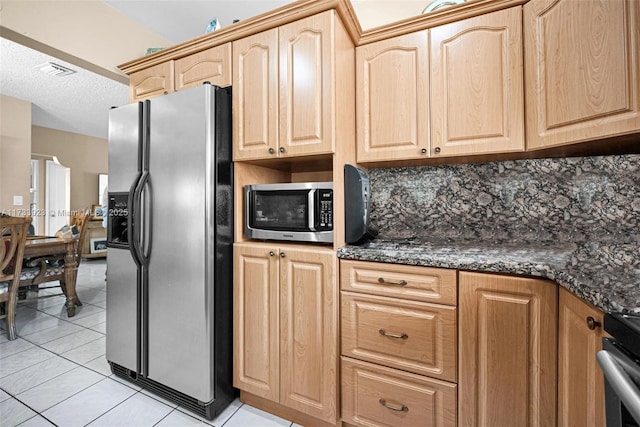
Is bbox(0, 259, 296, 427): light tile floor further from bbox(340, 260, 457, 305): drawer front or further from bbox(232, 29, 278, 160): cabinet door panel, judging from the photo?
bbox(232, 29, 278, 160): cabinet door panel

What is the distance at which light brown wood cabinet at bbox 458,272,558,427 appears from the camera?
3.35ft

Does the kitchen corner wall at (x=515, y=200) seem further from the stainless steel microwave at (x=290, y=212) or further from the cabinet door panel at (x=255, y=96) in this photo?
the cabinet door panel at (x=255, y=96)

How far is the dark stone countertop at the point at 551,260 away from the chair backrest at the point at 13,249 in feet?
8.93

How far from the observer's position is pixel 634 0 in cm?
103

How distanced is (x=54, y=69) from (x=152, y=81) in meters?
2.54

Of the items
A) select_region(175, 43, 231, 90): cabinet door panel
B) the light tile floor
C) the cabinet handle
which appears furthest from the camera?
select_region(175, 43, 231, 90): cabinet door panel

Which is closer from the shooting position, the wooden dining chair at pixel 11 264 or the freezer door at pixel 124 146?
the freezer door at pixel 124 146

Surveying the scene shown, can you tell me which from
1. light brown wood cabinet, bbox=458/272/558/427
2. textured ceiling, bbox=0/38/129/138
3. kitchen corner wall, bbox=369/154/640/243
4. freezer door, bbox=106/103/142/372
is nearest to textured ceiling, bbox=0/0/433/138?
textured ceiling, bbox=0/38/129/138

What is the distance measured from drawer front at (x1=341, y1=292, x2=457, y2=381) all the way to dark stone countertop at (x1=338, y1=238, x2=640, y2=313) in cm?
20

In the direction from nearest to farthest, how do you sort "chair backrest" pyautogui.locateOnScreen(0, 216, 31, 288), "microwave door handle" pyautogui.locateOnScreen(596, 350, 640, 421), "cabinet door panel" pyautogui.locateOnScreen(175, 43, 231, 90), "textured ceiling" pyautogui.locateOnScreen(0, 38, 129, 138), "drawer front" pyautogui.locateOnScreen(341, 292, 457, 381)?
1. "microwave door handle" pyautogui.locateOnScreen(596, 350, 640, 421)
2. "drawer front" pyautogui.locateOnScreen(341, 292, 457, 381)
3. "cabinet door panel" pyautogui.locateOnScreen(175, 43, 231, 90)
4. "chair backrest" pyautogui.locateOnScreen(0, 216, 31, 288)
5. "textured ceiling" pyautogui.locateOnScreen(0, 38, 129, 138)

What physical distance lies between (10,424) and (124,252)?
98 centimetres

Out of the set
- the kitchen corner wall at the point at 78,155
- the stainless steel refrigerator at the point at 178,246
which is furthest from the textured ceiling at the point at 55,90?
the stainless steel refrigerator at the point at 178,246

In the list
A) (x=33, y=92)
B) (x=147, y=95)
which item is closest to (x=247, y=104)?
(x=147, y=95)

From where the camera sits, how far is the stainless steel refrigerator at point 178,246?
1.48 meters
